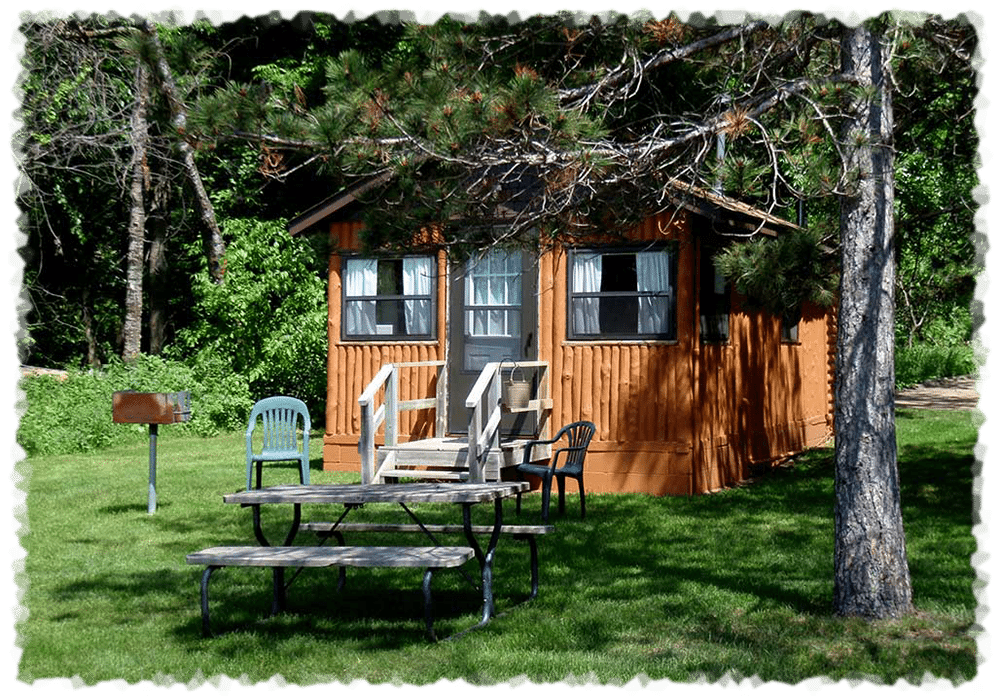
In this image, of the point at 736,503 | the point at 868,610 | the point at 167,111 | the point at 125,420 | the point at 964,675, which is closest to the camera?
the point at 964,675

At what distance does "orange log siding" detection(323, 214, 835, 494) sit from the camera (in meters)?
13.4

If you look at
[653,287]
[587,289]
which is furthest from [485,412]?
[653,287]

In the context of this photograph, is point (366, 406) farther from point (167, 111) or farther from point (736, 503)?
point (167, 111)

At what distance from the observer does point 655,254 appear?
1341 cm

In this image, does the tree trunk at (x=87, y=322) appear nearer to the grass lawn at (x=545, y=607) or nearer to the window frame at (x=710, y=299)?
the grass lawn at (x=545, y=607)

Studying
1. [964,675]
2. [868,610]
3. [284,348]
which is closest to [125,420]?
[868,610]

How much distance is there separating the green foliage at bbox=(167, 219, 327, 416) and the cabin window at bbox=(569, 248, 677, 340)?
950 cm

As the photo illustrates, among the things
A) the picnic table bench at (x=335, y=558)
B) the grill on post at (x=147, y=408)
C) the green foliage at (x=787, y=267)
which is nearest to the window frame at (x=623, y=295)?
the green foliage at (x=787, y=267)

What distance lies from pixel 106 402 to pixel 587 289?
31.0ft

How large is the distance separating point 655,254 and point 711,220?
0.72 meters

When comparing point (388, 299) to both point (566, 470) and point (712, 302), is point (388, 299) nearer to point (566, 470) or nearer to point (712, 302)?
point (712, 302)

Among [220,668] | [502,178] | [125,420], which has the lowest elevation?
[220,668]

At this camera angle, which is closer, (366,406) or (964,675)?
(964,675)

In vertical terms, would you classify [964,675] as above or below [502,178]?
below
